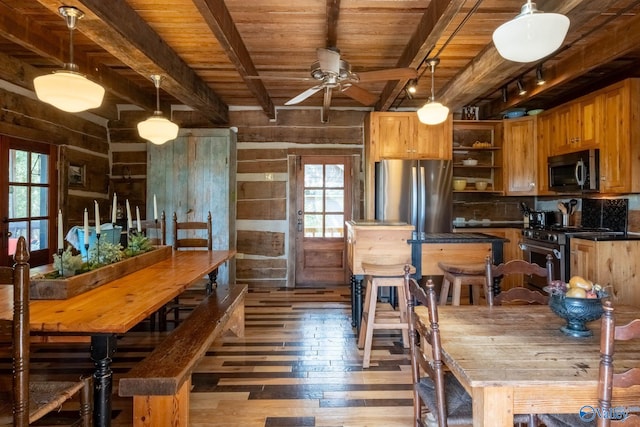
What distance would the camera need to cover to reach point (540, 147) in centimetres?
511

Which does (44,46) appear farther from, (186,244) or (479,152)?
(479,152)

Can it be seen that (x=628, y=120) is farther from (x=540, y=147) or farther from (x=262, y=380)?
(x=262, y=380)

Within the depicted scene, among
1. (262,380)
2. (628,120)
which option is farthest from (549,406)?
(628,120)

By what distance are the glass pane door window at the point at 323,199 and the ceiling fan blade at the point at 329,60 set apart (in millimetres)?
2932

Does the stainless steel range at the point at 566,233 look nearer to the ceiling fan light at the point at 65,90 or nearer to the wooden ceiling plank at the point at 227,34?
the wooden ceiling plank at the point at 227,34

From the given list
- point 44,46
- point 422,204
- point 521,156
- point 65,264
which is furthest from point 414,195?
point 44,46

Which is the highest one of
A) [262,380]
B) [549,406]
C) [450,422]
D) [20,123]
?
[20,123]

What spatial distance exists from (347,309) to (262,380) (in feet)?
6.47

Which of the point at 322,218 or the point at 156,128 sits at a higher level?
the point at 156,128

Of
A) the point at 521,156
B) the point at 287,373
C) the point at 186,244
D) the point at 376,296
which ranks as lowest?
the point at 287,373

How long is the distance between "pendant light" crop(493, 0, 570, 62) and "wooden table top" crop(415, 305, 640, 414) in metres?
1.24

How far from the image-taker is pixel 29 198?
13.7 feet

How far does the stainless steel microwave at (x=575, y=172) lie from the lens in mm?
4168

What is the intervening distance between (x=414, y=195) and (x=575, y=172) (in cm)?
175
